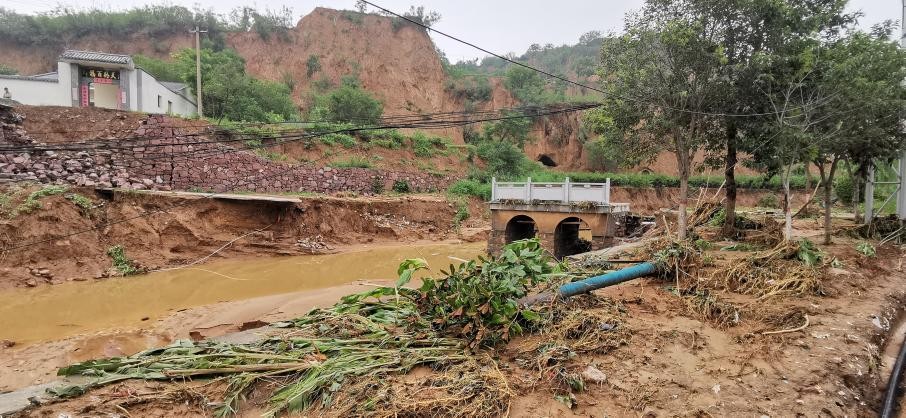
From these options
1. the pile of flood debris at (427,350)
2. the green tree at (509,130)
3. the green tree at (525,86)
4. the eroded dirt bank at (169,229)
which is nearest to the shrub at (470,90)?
the green tree at (525,86)

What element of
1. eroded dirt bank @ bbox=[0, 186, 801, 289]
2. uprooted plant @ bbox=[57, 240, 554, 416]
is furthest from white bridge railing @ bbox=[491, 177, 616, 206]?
uprooted plant @ bbox=[57, 240, 554, 416]

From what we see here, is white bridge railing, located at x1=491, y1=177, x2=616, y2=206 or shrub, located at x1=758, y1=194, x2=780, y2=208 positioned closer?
white bridge railing, located at x1=491, y1=177, x2=616, y2=206

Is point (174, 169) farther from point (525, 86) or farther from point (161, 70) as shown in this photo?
point (525, 86)

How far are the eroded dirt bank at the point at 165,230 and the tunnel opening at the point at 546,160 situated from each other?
2763 cm

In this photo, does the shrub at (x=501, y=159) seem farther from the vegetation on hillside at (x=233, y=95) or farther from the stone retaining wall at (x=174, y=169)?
the vegetation on hillside at (x=233, y=95)

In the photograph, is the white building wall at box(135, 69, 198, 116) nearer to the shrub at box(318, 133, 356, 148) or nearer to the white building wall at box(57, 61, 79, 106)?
the white building wall at box(57, 61, 79, 106)

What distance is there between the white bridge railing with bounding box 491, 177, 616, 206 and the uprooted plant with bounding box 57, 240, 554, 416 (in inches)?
444

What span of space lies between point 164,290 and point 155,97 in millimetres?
16590

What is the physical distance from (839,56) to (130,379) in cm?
1397

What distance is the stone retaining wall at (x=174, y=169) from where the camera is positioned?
16.3 metres

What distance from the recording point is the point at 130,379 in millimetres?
4352

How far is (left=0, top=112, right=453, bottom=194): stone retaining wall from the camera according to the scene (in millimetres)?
16328

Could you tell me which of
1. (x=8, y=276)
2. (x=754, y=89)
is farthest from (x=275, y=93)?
(x=754, y=89)

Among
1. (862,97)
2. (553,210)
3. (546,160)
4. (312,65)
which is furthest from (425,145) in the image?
(862,97)
